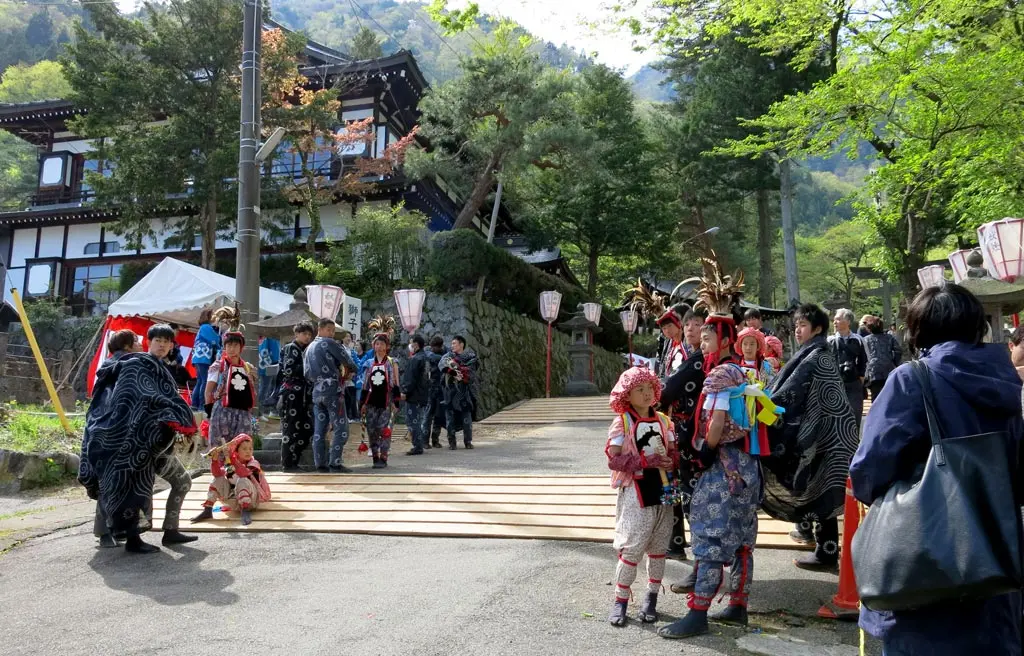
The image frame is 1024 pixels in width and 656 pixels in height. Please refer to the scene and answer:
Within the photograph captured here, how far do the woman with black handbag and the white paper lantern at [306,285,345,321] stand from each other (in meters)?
11.0

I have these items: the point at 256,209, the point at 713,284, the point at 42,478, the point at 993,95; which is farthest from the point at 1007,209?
the point at 42,478

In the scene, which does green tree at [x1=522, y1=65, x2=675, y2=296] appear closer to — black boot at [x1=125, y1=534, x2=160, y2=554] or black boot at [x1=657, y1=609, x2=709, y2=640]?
black boot at [x1=125, y1=534, x2=160, y2=554]

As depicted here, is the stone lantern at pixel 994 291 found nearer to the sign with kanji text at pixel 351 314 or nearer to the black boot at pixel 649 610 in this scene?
the black boot at pixel 649 610

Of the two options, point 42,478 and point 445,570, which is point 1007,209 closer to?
point 445,570

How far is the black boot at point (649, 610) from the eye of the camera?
3.83 metres

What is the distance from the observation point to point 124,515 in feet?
17.7

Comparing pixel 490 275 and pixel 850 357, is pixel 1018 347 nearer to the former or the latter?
pixel 850 357

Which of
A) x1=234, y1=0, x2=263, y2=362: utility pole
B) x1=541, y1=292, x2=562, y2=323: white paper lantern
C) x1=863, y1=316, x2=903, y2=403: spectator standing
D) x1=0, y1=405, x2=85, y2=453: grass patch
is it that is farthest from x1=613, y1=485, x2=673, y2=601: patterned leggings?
x1=541, y1=292, x2=562, y2=323: white paper lantern

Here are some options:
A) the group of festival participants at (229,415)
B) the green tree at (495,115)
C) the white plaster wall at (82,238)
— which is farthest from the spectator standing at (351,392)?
the white plaster wall at (82,238)

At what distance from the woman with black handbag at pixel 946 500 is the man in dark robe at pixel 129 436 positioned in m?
4.73

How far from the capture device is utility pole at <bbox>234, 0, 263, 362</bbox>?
9391 mm

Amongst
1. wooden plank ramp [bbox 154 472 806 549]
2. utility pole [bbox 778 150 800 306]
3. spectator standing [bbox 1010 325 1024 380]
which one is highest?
utility pole [bbox 778 150 800 306]

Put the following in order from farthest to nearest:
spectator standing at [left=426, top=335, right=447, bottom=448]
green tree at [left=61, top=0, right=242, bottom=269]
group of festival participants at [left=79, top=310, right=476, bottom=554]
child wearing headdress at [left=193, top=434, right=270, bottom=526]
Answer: green tree at [left=61, top=0, right=242, bottom=269], spectator standing at [left=426, top=335, right=447, bottom=448], child wearing headdress at [left=193, top=434, right=270, bottom=526], group of festival participants at [left=79, top=310, right=476, bottom=554]

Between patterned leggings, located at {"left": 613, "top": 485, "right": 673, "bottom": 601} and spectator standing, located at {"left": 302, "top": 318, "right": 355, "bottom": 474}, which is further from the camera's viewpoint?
spectator standing, located at {"left": 302, "top": 318, "right": 355, "bottom": 474}
